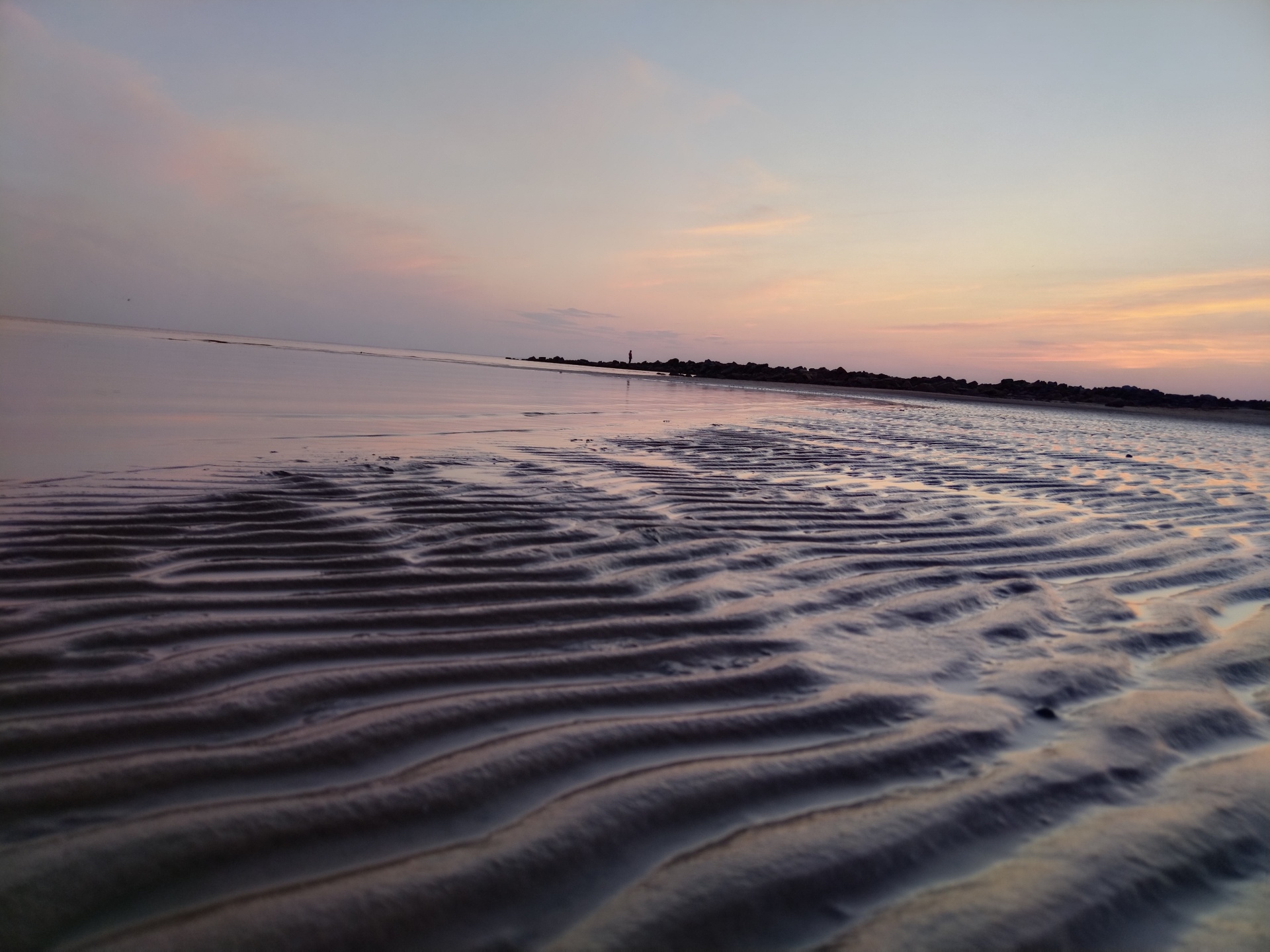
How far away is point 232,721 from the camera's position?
1.93m

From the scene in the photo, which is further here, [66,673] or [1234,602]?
[1234,602]

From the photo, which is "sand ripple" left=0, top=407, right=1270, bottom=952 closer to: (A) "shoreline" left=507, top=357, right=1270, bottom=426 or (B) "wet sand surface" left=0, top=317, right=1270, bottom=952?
(B) "wet sand surface" left=0, top=317, right=1270, bottom=952

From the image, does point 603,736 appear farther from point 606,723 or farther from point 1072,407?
point 1072,407

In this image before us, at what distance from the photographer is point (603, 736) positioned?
6.40ft

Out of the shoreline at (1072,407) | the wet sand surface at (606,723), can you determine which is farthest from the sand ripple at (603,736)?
the shoreline at (1072,407)

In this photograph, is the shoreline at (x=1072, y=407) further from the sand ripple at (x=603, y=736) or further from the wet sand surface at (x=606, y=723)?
the sand ripple at (x=603, y=736)

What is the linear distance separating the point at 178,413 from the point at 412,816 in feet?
26.2

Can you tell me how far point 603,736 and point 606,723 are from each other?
8 centimetres

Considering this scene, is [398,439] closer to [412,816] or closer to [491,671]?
[491,671]

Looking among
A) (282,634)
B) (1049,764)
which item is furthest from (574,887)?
(282,634)

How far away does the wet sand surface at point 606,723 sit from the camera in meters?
1.37

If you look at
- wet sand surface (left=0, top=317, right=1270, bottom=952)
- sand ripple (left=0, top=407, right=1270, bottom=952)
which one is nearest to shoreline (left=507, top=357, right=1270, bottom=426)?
wet sand surface (left=0, top=317, right=1270, bottom=952)

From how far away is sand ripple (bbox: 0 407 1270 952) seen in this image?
4.46 feet

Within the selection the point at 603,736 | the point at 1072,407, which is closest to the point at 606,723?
the point at 603,736
